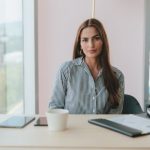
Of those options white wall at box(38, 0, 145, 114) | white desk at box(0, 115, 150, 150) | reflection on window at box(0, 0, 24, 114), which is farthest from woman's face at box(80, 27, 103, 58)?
reflection on window at box(0, 0, 24, 114)

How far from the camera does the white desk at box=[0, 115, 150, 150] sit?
1.12m

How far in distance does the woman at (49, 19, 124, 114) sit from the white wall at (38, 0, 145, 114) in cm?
110

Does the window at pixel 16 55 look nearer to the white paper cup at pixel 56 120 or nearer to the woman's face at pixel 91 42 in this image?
the woman's face at pixel 91 42

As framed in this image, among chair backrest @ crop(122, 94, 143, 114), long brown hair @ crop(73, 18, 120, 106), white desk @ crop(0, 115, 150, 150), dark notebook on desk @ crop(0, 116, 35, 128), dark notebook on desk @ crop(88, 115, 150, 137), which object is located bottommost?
chair backrest @ crop(122, 94, 143, 114)

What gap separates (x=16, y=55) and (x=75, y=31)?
0.66 m

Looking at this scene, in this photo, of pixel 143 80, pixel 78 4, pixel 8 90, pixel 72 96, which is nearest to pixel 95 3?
pixel 78 4

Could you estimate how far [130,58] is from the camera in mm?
3178

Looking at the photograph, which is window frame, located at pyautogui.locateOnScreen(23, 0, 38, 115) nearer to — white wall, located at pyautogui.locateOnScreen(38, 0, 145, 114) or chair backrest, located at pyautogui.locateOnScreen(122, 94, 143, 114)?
white wall, located at pyautogui.locateOnScreen(38, 0, 145, 114)

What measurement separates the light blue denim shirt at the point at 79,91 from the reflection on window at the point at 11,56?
4.15ft

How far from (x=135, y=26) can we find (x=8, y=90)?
1.45m

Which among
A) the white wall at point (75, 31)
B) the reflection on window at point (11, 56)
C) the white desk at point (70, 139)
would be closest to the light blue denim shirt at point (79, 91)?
the white desk at point (70, 139)

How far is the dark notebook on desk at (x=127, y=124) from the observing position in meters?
1.28

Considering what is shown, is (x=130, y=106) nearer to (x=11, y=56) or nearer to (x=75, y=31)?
(x=75, y=31)

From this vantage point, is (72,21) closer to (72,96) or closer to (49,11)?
(49,11)
